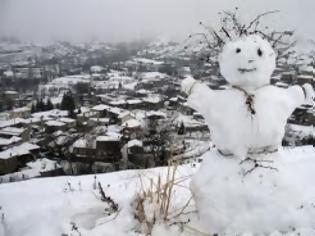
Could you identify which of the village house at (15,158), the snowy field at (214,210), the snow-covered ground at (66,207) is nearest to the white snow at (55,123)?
the village house at (15,158)

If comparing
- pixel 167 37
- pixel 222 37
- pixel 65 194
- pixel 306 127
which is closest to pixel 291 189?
pixel 222 37

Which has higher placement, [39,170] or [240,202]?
[240,202]

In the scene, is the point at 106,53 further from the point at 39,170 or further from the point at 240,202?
the point at 240,202

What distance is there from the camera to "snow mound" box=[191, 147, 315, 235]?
2.57 metres

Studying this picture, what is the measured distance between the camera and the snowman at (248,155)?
2.58 meters

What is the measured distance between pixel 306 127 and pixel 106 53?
58698mm

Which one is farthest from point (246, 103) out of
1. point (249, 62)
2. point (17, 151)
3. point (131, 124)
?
point (131, 124)

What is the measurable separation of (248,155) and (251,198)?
27cm

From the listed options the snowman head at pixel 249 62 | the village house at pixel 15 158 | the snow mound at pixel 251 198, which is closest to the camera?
the snow mound at pixel 251 198

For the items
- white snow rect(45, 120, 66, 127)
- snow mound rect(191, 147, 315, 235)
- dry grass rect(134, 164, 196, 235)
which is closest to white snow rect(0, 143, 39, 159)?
white snow rect(45, 120, 66, 127)

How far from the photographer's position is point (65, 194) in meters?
3.74

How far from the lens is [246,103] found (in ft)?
8.80

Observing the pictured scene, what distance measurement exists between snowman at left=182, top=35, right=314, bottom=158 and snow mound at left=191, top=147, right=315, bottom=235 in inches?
3.9

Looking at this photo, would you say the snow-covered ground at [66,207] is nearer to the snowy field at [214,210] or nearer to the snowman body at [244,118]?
the snowy field at [214,210]
